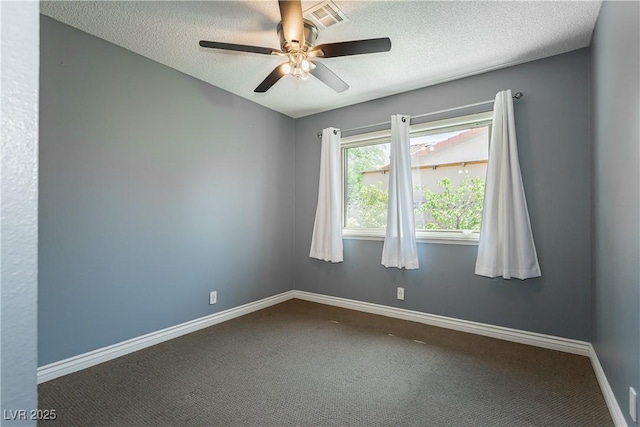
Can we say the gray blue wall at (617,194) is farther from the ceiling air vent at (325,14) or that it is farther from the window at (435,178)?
the ceiling air vent at (325,14)

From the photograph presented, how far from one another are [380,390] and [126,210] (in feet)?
7.51

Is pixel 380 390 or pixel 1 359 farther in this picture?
pixel 380 390

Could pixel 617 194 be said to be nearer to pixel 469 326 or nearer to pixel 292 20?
pixel 469 326

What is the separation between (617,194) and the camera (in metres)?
1.58

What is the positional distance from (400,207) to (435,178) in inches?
19.5

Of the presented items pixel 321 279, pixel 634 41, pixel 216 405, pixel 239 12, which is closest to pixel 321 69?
pixel 239 12

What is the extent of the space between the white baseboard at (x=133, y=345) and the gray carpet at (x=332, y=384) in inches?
2.6

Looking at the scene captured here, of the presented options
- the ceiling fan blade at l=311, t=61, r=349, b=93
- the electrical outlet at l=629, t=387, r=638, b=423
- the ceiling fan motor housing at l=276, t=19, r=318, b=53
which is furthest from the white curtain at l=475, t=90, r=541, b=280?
the ceiling fan motor housing at l=276, t=19, r=318, b=53

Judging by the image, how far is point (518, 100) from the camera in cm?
256

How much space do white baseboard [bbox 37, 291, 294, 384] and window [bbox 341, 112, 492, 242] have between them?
157 centimetres

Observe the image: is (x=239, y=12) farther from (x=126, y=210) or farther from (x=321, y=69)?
(x=126, y=210)

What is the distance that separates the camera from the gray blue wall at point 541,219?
2.33m

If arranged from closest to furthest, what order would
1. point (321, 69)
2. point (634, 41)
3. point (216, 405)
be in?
point (634, 41), point (216, 405), point (321, 69)

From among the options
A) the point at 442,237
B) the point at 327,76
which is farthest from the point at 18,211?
the point at 442,237
